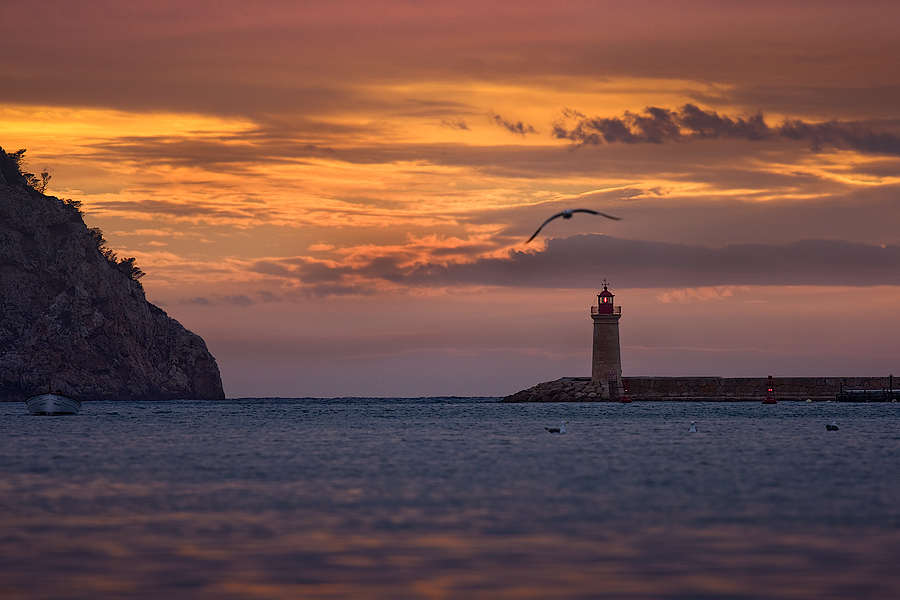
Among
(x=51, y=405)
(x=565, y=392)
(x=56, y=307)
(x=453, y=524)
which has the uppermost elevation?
(x=56, y=307)

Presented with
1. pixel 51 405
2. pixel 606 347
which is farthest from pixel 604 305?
pixel 51 405

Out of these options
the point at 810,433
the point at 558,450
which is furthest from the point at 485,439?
the point at 810,433

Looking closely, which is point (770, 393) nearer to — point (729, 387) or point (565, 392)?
point (729, 387)

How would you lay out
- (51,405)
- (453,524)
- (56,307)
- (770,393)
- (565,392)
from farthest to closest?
(56,307), (565,392), (770,393), (51,405), (453,524)

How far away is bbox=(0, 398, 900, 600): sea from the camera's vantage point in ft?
60.0

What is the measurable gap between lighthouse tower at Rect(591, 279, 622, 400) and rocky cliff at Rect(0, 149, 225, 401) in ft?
305

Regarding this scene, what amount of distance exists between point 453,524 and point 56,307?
564 feet

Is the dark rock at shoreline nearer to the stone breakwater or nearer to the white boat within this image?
the stone breakwater

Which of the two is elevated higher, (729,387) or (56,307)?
(56,307)

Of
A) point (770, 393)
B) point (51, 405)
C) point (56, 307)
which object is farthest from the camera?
point (56, 307)

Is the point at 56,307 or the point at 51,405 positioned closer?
the point at 51,405

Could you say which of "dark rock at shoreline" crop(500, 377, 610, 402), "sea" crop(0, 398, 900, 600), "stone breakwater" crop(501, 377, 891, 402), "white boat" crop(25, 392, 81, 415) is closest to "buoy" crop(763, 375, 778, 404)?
"stone breakwater" crop(501, 377, 891, 402)

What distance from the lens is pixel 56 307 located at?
608 feet

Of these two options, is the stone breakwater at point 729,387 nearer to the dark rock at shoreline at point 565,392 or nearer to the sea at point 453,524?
the dark rock at shoreline at point 565,392
